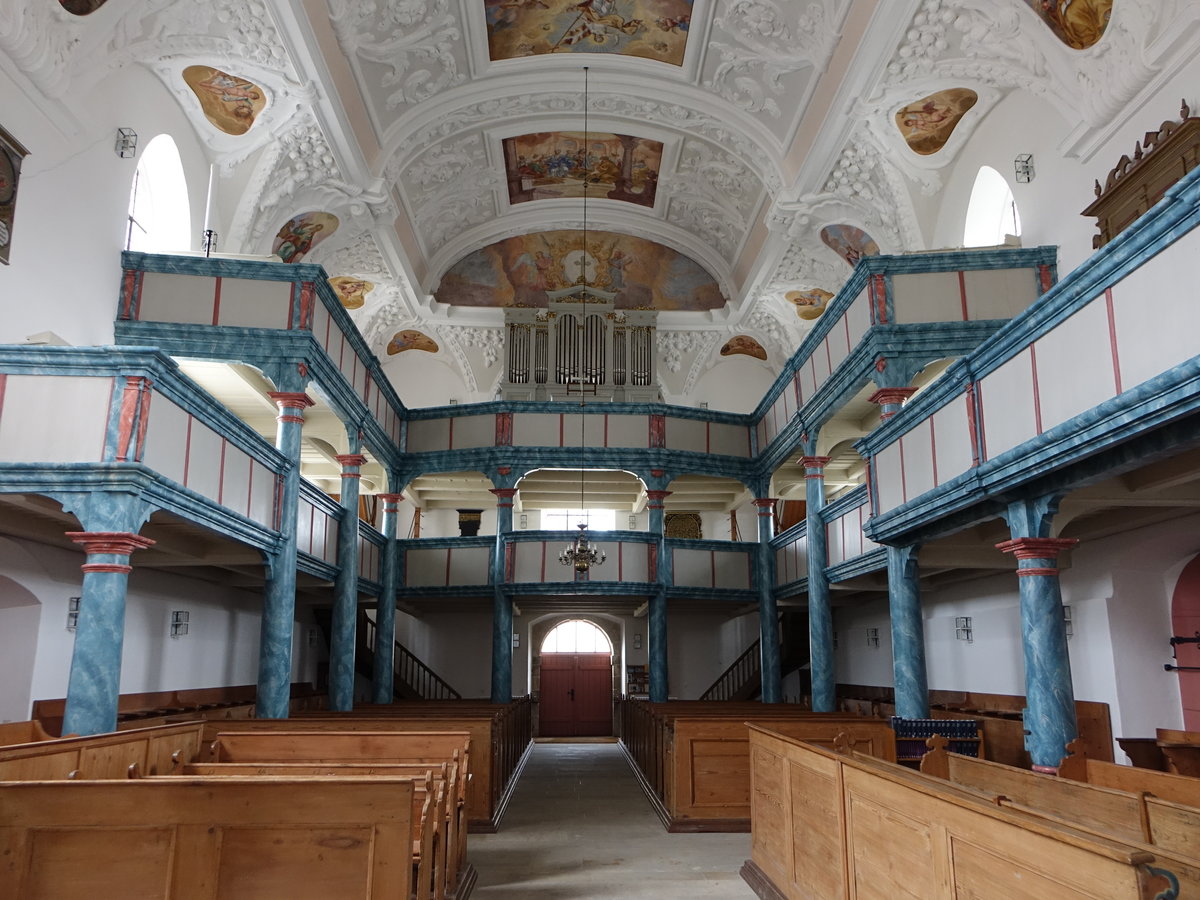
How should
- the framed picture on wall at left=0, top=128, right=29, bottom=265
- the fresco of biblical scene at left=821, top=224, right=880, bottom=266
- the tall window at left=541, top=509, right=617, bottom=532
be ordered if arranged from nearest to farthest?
the framed picture on wall at left=0, top=128, right=29, bottom=265
the fresco of biblical scene at left=821, top=224, right=880, bottom=266
the tall window at left=541, top=509, right=617, bottom=532

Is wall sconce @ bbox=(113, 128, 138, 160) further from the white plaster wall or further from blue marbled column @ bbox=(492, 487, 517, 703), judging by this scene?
blue marbled column @ bbox=(492, 487, 517, 703)

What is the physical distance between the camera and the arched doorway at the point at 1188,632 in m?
11.1

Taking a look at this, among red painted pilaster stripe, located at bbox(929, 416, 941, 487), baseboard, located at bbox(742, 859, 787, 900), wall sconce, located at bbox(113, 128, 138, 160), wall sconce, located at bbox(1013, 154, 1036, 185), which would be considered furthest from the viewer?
wall sconce, located at bbox(1013, 154, 1036, 185)

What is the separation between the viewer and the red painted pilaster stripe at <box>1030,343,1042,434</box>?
8.38 meters

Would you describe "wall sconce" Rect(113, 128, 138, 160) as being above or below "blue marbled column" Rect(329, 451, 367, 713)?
above

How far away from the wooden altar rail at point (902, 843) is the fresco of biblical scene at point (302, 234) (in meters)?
12.7

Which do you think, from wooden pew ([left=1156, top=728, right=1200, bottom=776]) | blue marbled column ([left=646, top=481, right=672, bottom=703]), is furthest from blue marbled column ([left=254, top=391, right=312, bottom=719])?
wooden pew ([left=1156, top=728, right=1200, bottom=776])

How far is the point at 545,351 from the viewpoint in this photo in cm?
2419

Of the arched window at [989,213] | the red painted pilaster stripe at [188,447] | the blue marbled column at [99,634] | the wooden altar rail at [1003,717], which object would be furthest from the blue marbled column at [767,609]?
the blue marbled column at [99,634]

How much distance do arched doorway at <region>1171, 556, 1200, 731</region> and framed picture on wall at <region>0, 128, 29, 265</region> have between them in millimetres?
13731

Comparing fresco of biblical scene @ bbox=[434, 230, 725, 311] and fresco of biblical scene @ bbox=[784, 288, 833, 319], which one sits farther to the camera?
fresco of biblical scene @ bbox=[434, 230, 725, 311]

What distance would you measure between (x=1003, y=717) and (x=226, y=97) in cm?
1444

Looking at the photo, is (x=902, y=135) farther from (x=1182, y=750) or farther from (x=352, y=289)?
(x=352, y=289)

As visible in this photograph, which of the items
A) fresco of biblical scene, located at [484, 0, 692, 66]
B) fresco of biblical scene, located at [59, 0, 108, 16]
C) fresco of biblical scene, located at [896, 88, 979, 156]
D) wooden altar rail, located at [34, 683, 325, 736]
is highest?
fresco of biblical scene, located at [484, 0, 692, 66]
